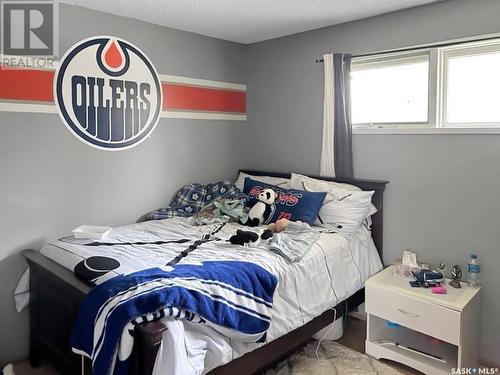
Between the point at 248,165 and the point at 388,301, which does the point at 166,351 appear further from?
the point at 248,165

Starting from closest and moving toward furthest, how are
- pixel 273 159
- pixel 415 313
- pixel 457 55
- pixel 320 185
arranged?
pixel 415 313
pixel 457 55
pixel 320 185
pixel 273 159

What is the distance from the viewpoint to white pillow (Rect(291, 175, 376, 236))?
296cm

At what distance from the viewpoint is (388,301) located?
2561 millimetres

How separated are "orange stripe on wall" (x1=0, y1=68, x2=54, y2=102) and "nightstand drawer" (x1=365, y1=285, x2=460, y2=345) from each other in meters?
2.41

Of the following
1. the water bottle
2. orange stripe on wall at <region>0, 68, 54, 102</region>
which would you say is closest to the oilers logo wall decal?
orange stripe on wall at <region>0, 68, 54, 102</region>

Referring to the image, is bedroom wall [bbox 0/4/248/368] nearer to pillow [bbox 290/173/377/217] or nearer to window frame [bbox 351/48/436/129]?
pillow [bbox 290/173/377/217]

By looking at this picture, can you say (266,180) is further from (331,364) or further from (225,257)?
(331,364)

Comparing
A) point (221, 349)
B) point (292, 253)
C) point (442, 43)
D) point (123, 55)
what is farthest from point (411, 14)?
point (221, 349)

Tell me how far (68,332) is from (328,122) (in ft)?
7.46

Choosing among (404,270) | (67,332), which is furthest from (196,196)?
(404,270)

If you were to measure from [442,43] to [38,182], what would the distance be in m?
2.75

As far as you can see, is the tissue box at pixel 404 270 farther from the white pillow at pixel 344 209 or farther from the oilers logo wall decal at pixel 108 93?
the oilers logo wall decal at pixel 108 93

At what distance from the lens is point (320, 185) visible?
321cm

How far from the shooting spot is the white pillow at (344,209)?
2.96m
